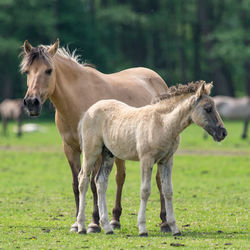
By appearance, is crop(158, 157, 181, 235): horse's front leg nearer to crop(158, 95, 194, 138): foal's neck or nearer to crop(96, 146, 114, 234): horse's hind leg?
crop(158, 95, 194, 138): foal's neck

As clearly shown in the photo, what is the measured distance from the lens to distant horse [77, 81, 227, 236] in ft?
27.4

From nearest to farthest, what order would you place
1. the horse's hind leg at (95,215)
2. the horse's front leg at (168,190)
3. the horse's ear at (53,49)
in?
the horse's front leg at (168,190)
the horse's hind leg at (95,215)
the horse's ear at (53,49)

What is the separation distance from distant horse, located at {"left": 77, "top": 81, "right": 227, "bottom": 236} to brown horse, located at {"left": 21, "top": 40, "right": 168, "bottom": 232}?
0.40m

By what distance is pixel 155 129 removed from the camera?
8.44m

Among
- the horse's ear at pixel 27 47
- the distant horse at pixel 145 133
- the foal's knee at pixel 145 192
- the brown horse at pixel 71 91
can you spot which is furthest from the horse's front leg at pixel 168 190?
the horse's ear at pixel 27 47

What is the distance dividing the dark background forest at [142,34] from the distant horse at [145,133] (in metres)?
43.1

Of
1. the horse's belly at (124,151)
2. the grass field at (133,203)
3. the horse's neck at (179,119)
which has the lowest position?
the grass field at (133,203)

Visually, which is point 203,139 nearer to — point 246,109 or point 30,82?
point 246,109

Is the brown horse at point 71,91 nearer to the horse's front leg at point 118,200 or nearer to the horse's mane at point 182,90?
the horse's front leg at point 118,200

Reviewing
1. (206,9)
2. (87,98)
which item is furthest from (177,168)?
(206,9)

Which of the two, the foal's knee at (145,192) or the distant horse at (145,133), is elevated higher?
the distant horse at (145,133)

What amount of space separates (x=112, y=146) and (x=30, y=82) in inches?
59.0

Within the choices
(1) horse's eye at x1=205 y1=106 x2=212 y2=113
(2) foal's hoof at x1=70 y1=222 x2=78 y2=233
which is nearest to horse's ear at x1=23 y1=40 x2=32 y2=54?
(2) foal's hoof at x1=70 y1=222 x2=78 y2=233

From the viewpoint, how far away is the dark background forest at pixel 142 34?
179 ft
